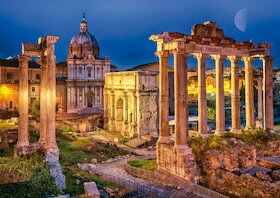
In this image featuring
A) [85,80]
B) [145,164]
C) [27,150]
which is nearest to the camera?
[27,150]

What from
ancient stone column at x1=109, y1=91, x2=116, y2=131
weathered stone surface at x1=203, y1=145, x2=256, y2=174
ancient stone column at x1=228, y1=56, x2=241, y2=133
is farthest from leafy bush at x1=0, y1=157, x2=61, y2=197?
ancient stone column at x1=109, y1=91, x2=116, y2=131

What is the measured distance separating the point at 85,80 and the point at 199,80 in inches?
1549

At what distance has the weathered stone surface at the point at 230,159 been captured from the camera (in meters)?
18.9

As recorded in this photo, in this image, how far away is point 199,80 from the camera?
22.2 m

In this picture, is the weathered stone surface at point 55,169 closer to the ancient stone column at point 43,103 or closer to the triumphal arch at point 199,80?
the ancient stone column at point 43,103

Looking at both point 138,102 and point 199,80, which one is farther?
point 138,102

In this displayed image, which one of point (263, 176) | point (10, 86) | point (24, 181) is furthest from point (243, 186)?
point (10, 86)

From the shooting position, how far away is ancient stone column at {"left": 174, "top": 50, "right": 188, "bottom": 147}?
746 inches

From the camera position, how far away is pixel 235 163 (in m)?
19.4

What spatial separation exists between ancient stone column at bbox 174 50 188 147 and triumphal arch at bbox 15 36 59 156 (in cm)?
721

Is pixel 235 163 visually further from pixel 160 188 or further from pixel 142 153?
pixel 142 153

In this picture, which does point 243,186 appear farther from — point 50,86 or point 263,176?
point 50,86

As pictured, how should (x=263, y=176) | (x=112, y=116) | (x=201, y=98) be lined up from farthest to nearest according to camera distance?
(x=112, y=116)
(x=201, y=98)
(x=263, y=176)

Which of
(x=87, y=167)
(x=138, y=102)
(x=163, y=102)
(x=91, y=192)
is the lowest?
(x=87, y=167)
